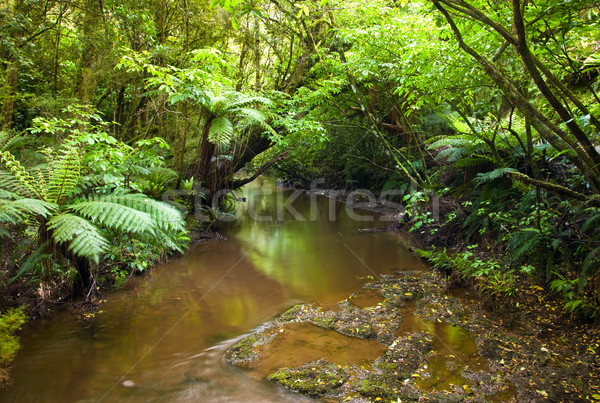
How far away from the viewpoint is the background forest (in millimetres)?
2805

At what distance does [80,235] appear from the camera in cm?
265

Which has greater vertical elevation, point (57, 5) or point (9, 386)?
point (57, 5)

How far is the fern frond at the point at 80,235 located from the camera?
260 centimetres

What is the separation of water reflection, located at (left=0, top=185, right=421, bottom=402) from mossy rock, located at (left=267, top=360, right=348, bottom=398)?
0.09m

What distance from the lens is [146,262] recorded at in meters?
4.51

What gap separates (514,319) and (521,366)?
32.1 inches

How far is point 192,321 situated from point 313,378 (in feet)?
5.07

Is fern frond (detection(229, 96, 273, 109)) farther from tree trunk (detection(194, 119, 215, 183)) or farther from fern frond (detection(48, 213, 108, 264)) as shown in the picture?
fern frond (detection(48, 213, 108, 264))

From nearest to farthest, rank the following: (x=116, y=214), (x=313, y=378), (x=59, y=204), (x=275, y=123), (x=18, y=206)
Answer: (x=313, y=378) < (x=18, y=206) < (x=116, y=214) < (x=59, y=204) < (x=275, y=123)

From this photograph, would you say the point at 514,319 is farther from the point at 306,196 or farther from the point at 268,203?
the point at 306,196

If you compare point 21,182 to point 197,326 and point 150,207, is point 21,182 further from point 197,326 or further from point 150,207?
point 197,326

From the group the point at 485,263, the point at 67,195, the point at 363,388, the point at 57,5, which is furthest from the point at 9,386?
the point at 57,5

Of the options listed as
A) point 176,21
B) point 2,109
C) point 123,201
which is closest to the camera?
point 123,201

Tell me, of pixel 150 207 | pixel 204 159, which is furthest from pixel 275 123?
pixel 150 207
